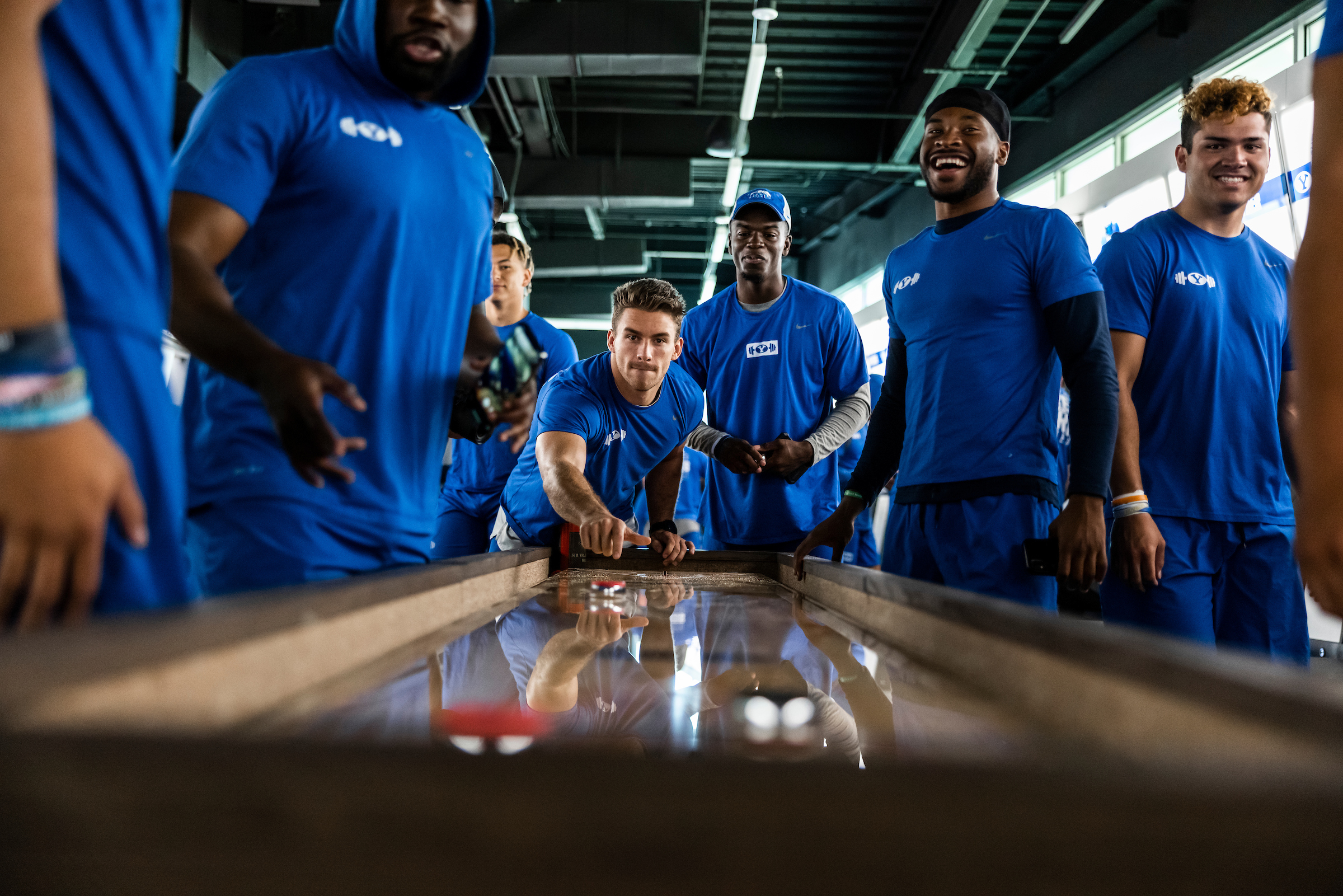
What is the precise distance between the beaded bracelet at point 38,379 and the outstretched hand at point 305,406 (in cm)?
45

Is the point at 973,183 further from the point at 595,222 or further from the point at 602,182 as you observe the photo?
the point at 595,222

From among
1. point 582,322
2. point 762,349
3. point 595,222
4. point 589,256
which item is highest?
point 595,222

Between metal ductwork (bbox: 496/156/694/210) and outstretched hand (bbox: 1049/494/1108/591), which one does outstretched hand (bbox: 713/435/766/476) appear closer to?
outstretched hand (bbox: 1049/494/1108/591)

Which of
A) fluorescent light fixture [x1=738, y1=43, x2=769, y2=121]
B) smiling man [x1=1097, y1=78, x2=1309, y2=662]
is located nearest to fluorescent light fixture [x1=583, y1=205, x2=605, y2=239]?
fluorescent light fixture [x1=738, y1=43, x2=769, y2=121]

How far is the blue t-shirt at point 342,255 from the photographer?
1.33m

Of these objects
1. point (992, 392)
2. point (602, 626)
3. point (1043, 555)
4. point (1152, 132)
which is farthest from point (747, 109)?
point (602, 626)

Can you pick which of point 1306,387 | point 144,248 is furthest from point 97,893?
point 1306,387

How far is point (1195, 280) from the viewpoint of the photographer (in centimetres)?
236

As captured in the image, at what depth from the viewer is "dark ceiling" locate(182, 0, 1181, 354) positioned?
616 centimetres

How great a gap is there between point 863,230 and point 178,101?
8.06 meters

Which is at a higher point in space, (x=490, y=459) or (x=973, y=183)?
(x=973, y=183)

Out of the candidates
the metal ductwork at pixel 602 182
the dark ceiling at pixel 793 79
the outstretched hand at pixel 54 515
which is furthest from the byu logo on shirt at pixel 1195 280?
the metal ductwork at pixel 602 182

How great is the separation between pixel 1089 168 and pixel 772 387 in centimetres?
542

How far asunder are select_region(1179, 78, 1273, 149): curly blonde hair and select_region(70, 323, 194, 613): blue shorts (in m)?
2.54
